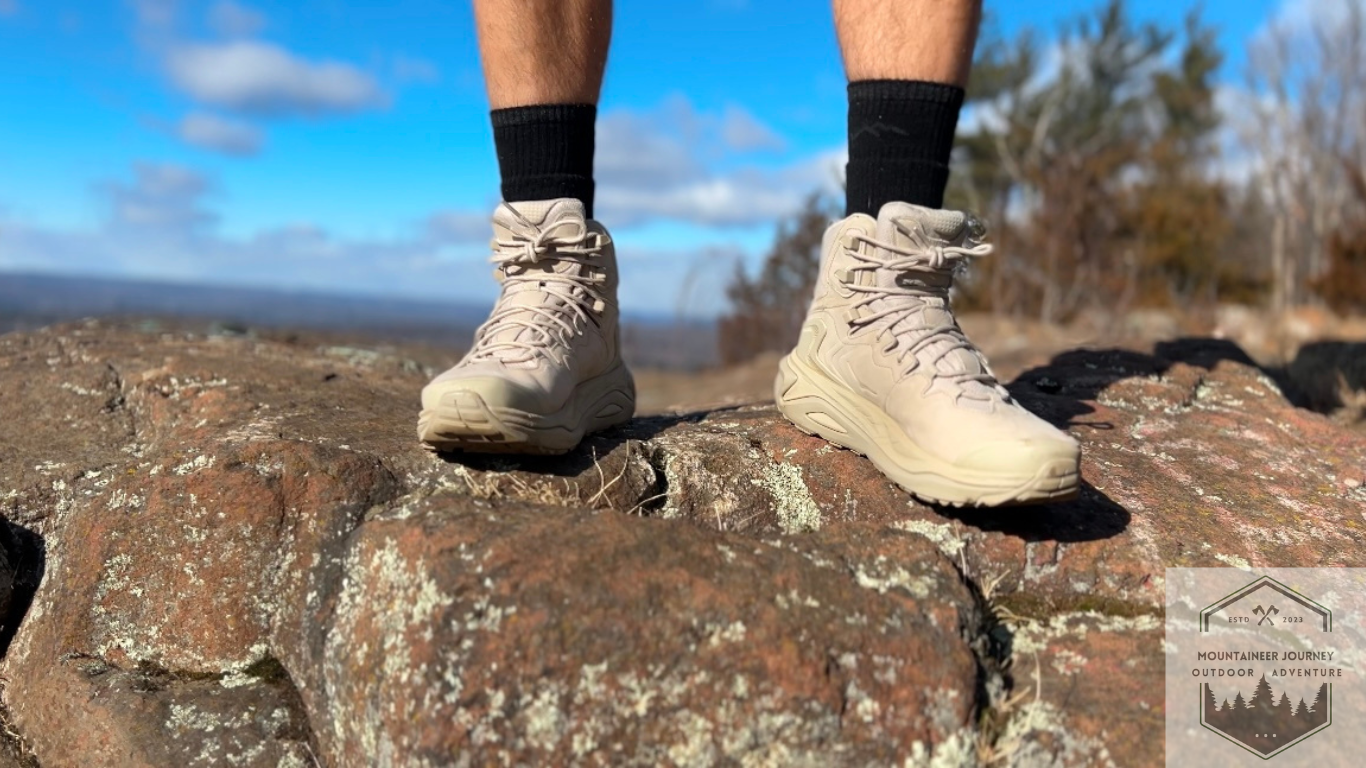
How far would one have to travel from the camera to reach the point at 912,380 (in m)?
1.51

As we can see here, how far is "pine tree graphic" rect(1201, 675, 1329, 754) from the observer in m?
1.12

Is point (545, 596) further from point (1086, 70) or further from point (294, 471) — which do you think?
point (1086, 70)

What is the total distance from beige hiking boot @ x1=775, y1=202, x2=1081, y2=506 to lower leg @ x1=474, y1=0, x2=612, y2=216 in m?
0.56

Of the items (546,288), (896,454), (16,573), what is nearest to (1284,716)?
(896,454)

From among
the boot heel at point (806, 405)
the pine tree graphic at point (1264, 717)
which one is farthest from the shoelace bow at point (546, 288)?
the pine tree graphic at point (1264, 717)

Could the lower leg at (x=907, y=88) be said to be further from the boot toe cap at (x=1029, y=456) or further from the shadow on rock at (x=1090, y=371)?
the shadow on rock at (x=1090, y=371)

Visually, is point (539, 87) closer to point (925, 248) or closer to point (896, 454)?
point (925, 248)

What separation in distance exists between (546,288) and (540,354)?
0.59 ft

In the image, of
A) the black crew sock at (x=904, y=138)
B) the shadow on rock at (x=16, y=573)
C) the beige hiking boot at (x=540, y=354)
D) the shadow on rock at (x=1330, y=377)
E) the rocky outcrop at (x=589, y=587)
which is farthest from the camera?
the shadow on rock at (x=1330, y=377)

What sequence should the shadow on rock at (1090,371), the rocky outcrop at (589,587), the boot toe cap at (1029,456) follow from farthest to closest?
the shadow on rock at (1090,371), the boot toe cap at (1029,456), the rocky outcrop at (589,587)

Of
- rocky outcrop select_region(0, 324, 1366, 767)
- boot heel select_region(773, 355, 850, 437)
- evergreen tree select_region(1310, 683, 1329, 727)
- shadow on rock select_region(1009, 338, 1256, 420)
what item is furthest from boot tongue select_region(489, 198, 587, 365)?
evergreen tree select_region(1310, 683, 1329, 727)

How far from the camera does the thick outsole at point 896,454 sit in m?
1.29

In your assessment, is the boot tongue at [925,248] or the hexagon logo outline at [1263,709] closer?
the hexagon logo outline at [1263,709]

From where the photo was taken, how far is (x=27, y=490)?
163 centimetres
